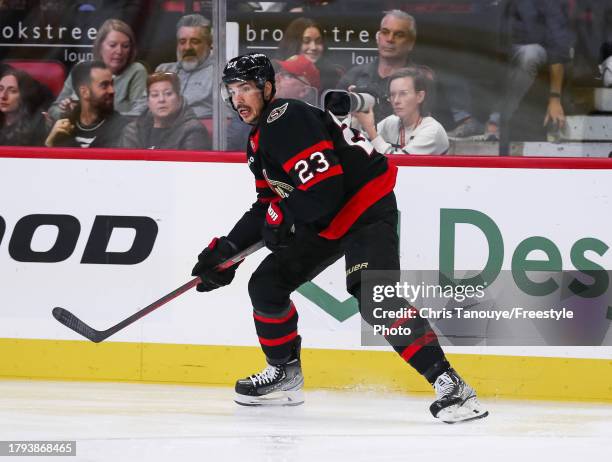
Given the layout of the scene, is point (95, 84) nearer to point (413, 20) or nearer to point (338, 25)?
point (338, 25)

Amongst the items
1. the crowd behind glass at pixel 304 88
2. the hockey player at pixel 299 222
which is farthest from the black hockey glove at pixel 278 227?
the crowd behind glass at pixel 304 88

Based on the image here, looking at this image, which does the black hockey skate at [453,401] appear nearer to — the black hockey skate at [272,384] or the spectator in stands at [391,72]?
the black hockey skate at [272,384]

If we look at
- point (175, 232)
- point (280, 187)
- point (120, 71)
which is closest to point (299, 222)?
point (280, 187)

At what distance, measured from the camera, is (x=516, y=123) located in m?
3.86

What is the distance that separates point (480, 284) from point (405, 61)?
800 millimetres

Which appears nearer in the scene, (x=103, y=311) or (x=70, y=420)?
(x=70, y=420)

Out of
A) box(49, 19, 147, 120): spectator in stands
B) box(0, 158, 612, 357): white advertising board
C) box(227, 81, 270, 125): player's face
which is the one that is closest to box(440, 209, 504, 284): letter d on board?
box(0, 158, 612, 357): white advertising board

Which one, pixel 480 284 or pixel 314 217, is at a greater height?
pixel 314 217

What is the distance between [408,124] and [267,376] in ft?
3.26

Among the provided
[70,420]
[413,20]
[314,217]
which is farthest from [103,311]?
[413,20]

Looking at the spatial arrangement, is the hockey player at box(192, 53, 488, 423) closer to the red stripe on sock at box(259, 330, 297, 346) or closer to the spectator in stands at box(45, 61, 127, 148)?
the red stripe on sock at box(259, 330, 297, 346)

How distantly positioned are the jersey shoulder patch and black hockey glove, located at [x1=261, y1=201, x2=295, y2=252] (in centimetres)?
24

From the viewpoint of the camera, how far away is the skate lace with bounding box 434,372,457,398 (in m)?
3.19

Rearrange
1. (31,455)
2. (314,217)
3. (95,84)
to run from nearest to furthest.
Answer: (31,455) < (314,217) < (95,84)
